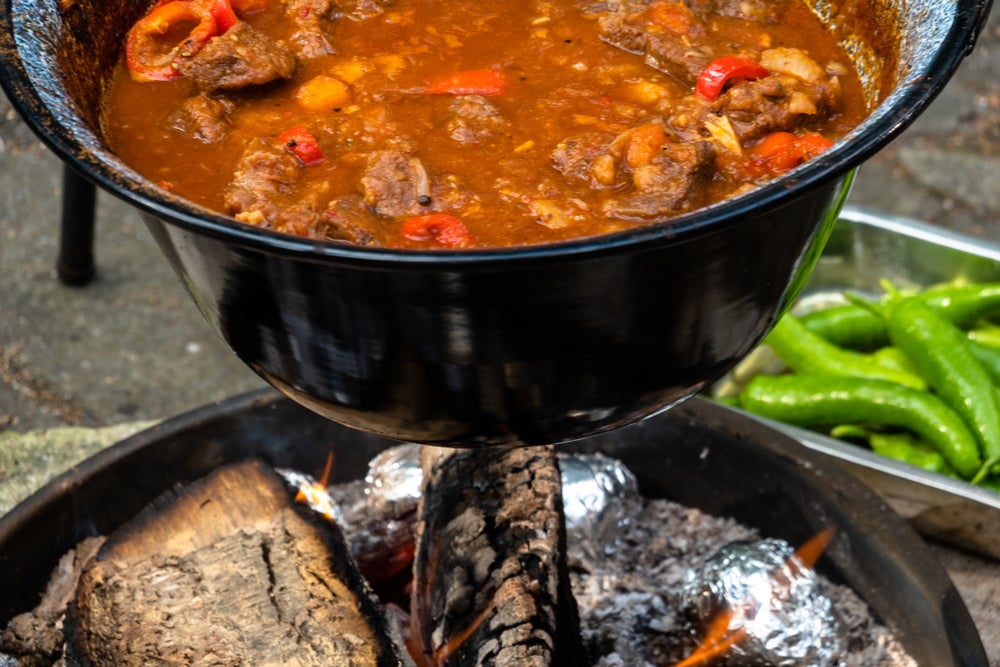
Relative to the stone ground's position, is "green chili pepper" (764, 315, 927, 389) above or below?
above

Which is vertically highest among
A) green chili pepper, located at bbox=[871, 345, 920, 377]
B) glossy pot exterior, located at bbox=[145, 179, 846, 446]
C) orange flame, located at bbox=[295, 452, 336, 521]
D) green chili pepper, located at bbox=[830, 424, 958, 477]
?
glossy pot exterior, located at bbox=[145, 179, 846, 446]

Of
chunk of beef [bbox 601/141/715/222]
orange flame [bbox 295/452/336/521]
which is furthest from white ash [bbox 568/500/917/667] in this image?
chunk of beef [bbox 601/141/715/222]

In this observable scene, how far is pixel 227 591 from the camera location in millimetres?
2199

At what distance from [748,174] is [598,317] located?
0.40 metres

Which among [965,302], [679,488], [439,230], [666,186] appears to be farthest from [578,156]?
[965,302]

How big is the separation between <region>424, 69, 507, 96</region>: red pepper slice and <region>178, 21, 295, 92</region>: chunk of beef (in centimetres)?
25

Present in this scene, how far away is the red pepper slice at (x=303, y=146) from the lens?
1.70 metres

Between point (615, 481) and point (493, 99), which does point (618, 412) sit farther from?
point (615, 481)

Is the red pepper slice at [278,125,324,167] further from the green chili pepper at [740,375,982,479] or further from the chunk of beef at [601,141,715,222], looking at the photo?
the green chili pepper at [740,375,982,479]

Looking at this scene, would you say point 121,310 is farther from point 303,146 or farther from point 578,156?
point 578,156

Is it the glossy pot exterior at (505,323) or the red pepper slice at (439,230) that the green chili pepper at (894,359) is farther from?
the red pepper slice at (439,230)

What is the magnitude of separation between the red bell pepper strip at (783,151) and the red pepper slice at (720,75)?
0.15 m

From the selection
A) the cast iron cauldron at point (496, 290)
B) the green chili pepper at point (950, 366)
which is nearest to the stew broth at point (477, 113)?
the cast iron cauldron at point (496, 290)

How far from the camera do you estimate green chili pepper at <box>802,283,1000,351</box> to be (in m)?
3.73
